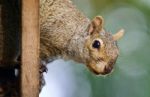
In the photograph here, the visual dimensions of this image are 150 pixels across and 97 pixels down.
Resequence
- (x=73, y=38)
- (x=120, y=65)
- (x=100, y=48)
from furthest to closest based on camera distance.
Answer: (x=120, y=65)
(x=73, y=38)
(x=100, y=48)

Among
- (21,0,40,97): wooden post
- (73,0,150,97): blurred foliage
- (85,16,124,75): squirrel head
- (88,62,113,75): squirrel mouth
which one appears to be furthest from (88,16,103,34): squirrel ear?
(73,0,150,97): blurred foliage

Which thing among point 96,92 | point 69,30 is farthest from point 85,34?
point 96,92

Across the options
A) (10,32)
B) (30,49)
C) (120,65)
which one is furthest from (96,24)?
(120,65)

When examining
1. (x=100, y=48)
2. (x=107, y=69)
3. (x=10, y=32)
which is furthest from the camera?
(x=100, y=48)

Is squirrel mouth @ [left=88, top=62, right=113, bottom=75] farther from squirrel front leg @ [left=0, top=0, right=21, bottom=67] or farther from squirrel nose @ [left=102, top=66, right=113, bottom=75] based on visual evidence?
squirrel front leg @ [left=0, top=0, right=21, bottom=67]

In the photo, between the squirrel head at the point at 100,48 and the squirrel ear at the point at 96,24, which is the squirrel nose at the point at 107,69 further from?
the squirrel ear at the point at 96,24

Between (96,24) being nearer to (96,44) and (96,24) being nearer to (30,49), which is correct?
(96,44)

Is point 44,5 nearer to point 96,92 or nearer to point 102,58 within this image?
point 102,58

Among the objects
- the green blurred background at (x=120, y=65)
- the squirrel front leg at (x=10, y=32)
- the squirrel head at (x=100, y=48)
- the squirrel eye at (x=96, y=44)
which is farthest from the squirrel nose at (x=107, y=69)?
the green blurred background at (x=120, y=65)
